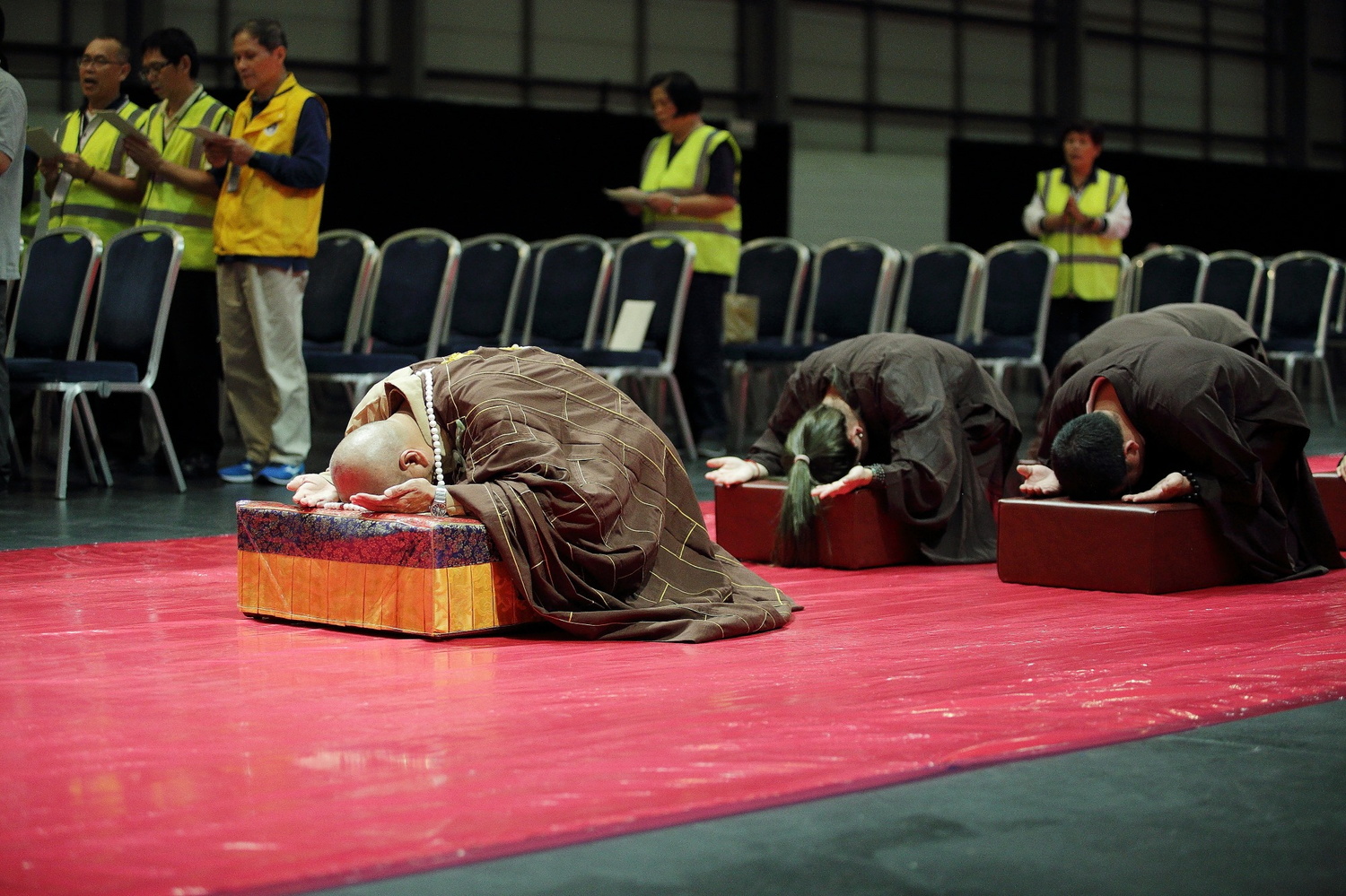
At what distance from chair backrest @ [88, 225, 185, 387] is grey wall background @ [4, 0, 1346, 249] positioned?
214 inches

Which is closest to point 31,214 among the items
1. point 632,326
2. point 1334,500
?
point 632,326

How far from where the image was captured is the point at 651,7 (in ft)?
46.4

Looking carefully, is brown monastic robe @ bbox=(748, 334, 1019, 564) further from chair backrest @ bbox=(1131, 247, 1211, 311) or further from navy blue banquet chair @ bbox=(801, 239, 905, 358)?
chair backrest @ bbox=(1131, 247, 1211, 311)

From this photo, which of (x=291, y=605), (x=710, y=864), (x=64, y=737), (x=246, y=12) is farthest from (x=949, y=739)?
(x=246, y=12)

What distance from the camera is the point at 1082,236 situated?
25.4 feet

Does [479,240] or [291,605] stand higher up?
[479,240]

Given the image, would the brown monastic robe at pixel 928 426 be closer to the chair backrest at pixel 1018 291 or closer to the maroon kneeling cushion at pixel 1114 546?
the maroon kneeling cushion at pixel 1114 546

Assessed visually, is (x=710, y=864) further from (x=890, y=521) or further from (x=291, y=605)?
(x=890, y=521)

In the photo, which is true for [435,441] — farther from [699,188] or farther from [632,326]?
[699,188]

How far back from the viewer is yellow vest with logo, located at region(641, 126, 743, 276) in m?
6.48

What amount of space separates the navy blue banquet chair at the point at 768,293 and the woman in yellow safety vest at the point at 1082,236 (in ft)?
4.00

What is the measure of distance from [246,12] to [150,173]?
721 centimetres

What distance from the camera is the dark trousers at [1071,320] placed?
25.4ft

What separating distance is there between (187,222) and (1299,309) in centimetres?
592
